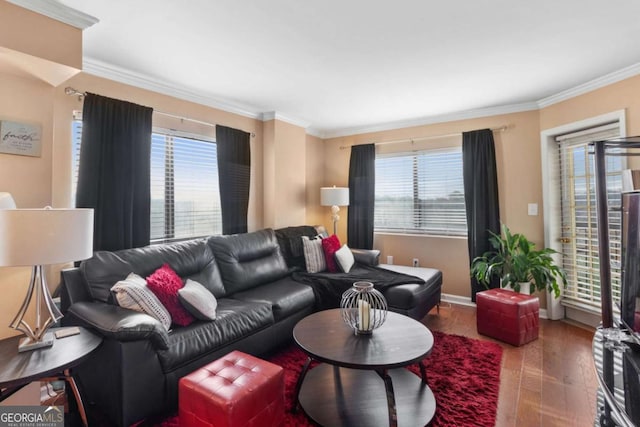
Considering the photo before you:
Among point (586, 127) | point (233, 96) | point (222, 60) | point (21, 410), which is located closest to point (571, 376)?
point (586, 127)

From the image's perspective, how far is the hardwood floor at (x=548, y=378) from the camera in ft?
6.28

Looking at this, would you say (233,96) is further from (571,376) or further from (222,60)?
(571,376)

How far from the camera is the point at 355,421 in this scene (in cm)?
177

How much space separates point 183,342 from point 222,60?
2.19 meters

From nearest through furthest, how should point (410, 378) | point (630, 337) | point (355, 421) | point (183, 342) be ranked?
point (630, 337)
point (355, 421)
point (183, 342)
point (410, 378)

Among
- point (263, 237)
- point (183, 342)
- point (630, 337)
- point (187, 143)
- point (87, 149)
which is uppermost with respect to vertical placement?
point (187, 143)

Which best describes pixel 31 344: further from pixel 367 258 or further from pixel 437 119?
pixel 437 119

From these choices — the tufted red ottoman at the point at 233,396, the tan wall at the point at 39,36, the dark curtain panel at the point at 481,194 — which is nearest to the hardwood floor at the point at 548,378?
the dark curtain panel at the point at 481,194

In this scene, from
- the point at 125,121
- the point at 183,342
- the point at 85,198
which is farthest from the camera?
the point at 125,121

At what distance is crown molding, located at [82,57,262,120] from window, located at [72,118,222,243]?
400 millimetres

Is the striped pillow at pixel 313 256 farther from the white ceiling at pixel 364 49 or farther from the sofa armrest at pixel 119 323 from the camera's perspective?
the sofa armrest at pixel 119 323

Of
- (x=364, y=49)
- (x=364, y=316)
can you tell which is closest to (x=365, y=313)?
(x=364, y=316)

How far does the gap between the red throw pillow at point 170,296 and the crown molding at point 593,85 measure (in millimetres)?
4230

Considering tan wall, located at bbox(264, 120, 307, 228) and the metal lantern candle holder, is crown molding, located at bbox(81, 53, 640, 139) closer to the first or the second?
tan wall, located at bbox(264, 120, 307, 228)
